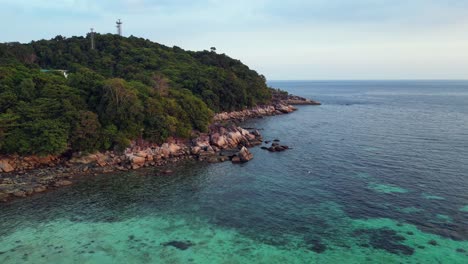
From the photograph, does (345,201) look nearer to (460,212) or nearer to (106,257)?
(460,212)

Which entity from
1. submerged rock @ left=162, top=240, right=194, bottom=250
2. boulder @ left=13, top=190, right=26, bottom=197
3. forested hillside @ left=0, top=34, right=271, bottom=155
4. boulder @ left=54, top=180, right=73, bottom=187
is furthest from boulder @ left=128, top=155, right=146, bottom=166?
submerged rock @ left=162, top=240, right=194, bottom=250

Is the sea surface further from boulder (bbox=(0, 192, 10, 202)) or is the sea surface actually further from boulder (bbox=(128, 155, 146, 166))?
boulder (bbox=(128, 155, 146, 166))

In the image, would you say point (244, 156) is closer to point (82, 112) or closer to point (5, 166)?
point (82, 112)

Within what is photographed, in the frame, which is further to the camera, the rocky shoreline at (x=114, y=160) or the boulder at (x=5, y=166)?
the boulder at (x=5, y=166)

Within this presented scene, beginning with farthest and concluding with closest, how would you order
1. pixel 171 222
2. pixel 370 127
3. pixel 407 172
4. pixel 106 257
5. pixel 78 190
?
1. pixel 370 127
2. pixel 407 172
3. pixel 78 190
4. pixel 171 222
5. pixel 106 257

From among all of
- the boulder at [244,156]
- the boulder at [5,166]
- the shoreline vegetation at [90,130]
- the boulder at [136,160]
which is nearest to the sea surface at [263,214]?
the boulder at [244,156]

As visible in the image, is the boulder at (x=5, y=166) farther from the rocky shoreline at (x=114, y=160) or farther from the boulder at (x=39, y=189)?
the boulder at (x=39, y=189)

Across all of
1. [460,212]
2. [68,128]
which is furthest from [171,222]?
[460,212]
